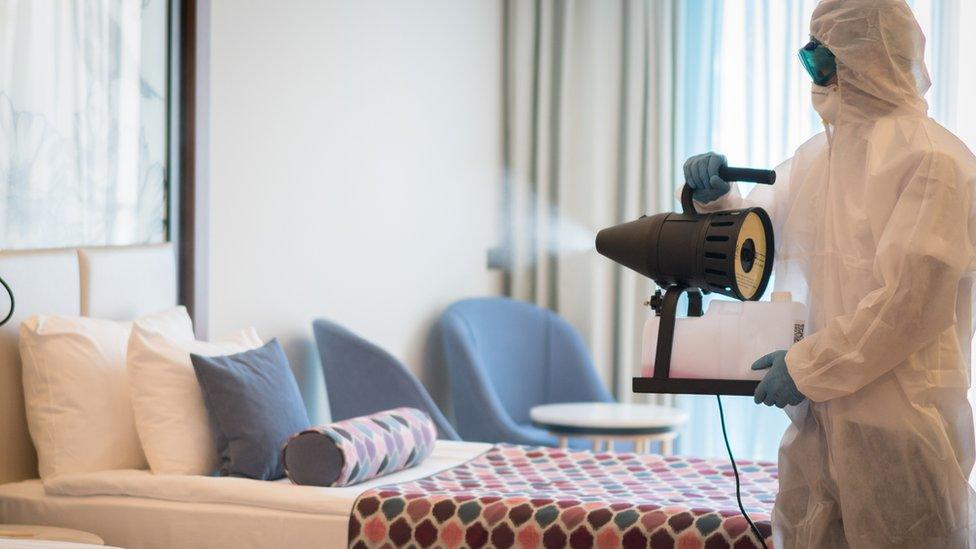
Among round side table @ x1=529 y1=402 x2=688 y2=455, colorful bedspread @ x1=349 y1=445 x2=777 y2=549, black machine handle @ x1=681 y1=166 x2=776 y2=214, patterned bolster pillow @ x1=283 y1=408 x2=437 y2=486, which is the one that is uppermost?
black machine handle @ x1=681 y1=166 x2=776 y2=214

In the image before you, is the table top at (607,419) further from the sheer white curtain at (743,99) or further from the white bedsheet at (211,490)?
the white bedsheet at (211,490)

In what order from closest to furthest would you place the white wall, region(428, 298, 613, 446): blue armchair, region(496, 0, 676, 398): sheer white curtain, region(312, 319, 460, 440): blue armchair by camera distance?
1. the white wall
2. region(312, 319, 460, 440): blue armchair
3. region(428, 298, 613, 446): blue armchair
4. region(496, 0, 676, 398): sheer white curtain

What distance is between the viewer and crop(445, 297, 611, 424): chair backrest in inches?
186

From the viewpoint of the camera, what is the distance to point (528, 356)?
4852mm

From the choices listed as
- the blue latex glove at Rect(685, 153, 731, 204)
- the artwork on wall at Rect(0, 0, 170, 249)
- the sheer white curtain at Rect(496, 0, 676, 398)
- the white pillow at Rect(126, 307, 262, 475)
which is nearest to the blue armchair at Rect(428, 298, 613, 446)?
the sheer white curtain at Rect(496, 0, 676, 398)

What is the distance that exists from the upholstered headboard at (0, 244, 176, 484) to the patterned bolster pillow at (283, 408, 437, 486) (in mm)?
592

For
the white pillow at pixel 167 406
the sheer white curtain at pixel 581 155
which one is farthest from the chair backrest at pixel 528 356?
the white pillow at pixel 167 406

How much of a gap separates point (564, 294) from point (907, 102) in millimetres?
3198

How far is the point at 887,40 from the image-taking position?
6.71 feet

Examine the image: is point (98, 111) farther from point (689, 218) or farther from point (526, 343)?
point (526, 343)

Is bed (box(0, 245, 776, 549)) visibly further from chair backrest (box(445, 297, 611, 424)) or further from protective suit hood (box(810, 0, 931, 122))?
chair backrest (box(445, 297, 611, 424))

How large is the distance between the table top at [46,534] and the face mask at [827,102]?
1.66 m

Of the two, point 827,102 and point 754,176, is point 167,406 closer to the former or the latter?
point 754,176

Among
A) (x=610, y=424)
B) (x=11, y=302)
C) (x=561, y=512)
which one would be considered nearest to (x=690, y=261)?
(x=561, y=512)
